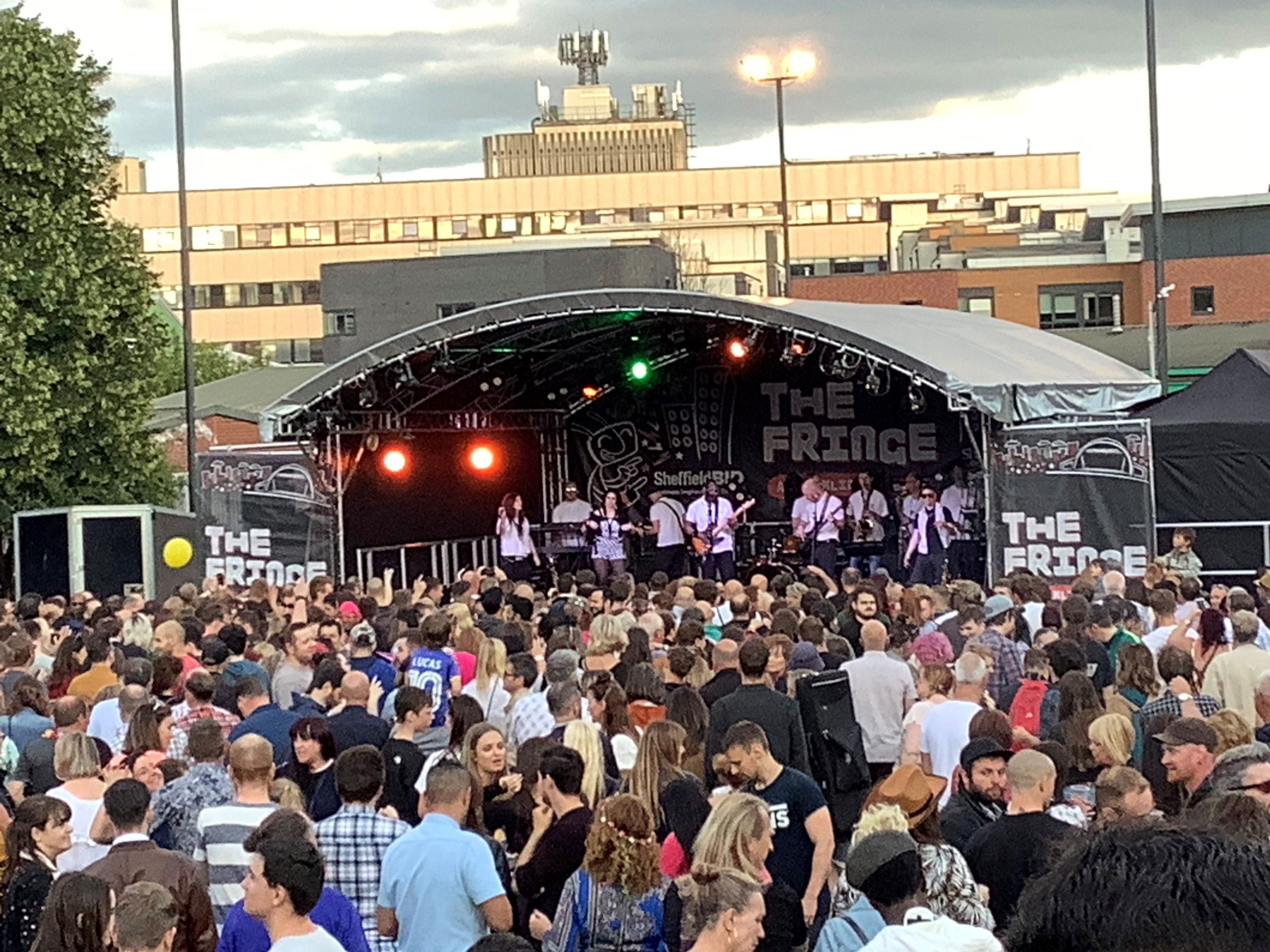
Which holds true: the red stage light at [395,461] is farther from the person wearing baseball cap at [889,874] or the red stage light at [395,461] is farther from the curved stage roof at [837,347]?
the person wearing baseball cap at [889,874]

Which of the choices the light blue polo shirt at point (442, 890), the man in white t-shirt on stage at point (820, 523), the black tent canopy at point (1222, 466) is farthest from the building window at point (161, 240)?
the light blue polo shirt at point (442, 890)

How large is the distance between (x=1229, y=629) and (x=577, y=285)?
5274 centimetres

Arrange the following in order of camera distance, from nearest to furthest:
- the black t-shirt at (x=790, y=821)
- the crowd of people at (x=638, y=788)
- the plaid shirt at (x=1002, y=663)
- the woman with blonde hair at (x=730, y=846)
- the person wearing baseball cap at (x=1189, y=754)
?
the crowd of people at (x=638, y=788), the woman with blonde hair at (x=730, y=846), the black t-shirt at (x=790, y=821), the person wearing baseball cap at (x=1189, y=754), the plaid shirt at (x=1002, y=663)

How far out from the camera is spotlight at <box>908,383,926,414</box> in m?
23.1

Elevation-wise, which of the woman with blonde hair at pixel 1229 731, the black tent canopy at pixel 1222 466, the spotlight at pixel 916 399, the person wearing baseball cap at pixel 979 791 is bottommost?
the person wearing baseball cap at pixel 979 791

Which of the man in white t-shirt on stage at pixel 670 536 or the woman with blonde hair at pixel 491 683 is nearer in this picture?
the woman with blonde hair at pixel 491 683

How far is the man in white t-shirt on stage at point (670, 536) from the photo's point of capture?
26875mm

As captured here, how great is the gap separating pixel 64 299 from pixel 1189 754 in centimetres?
2505

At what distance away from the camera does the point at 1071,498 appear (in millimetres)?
21625

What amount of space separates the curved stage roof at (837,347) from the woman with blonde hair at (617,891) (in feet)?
51.4

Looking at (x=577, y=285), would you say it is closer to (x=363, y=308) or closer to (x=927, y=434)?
(x=363, y=308)

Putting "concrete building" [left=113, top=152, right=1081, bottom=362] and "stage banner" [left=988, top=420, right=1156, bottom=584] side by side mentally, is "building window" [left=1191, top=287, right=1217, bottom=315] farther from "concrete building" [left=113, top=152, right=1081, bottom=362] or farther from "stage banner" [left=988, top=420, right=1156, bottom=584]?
"stage banner" [left=988, top=420, right=1156, bottom=584]

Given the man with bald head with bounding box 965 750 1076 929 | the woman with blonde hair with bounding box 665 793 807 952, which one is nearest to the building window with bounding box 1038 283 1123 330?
the man with bald head with bounding box 965 750 1076 929

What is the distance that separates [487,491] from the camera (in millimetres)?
28344
